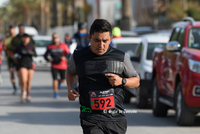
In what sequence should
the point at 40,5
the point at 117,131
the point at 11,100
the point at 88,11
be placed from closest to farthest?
the point at 117,131 < the point at 11,100 < the point at 88,11 < the point at 40,5

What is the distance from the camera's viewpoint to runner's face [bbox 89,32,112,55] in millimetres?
4883

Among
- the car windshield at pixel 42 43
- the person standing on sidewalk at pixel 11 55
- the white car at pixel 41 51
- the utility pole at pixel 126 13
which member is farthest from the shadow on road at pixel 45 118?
the utility pole at pixel 126 13

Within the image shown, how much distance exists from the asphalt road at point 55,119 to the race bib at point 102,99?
8.73 feet

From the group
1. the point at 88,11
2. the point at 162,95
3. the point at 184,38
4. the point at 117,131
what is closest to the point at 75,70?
the point at 117,131

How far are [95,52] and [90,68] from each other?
0.54ft

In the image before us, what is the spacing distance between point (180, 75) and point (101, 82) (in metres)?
4.49

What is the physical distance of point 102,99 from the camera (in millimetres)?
4992

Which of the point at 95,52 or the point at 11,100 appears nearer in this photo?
the point at 95,52

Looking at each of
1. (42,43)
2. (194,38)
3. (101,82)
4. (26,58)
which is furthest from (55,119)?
(42,43)

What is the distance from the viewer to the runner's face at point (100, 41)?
488cm

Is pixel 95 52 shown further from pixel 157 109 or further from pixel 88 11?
pixel 88 11

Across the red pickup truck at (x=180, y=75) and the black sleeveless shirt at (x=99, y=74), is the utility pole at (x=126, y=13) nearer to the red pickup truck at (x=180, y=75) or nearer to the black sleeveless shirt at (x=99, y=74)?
the red pickup truck at (x=180, y=75)

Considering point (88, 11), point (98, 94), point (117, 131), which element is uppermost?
point (98, 94)

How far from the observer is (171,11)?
59.9 meters
